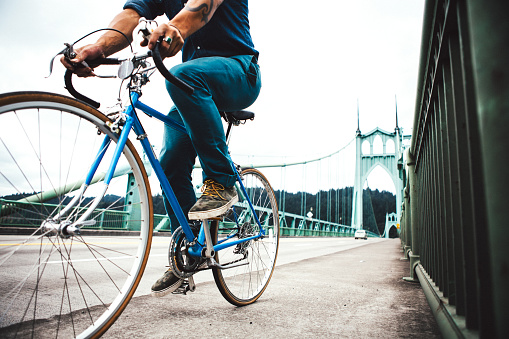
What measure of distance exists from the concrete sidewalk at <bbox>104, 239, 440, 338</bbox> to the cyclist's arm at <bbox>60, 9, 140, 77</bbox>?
866mm

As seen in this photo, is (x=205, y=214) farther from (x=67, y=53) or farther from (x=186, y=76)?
(x=67, y=53)

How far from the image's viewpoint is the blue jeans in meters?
1.28

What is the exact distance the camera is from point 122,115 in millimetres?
1083

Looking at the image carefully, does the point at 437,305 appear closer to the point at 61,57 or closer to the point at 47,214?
the point at 47,214

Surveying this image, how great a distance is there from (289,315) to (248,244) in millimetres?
516

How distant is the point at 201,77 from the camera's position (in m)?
1.30

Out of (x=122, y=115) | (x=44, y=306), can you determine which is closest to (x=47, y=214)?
(x=122, y=115)

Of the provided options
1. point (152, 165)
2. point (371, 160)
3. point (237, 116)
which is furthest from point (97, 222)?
point (371, 160)

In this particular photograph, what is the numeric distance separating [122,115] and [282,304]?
1103 mm

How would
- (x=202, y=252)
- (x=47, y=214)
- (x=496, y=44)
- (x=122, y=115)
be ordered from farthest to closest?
(x=202, y=252) < (x=122, y=115) < (x=47, y=214) < (x=496, y=44)

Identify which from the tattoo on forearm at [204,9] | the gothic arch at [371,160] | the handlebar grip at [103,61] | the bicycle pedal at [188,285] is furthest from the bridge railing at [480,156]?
the gothic arch at [371,160]

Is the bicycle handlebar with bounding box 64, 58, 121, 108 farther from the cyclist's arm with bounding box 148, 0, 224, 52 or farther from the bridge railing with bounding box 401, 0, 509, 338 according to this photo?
the bridge railing with bounding box 401, 0, 509, 338

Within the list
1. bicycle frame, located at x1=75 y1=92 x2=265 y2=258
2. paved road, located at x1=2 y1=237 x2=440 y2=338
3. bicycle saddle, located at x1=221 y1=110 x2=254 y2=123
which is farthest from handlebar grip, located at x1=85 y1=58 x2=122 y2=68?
paved road, located at x1=2 y1=237 x2=440 y2=338

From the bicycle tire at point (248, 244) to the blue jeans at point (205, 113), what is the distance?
225 mm
